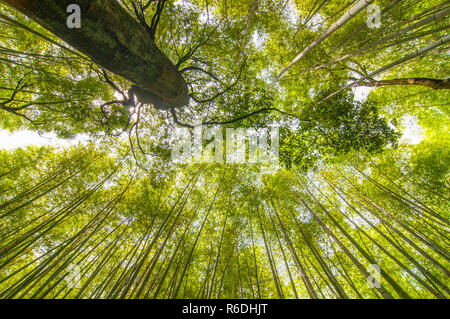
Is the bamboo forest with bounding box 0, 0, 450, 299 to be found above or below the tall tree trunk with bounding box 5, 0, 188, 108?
above

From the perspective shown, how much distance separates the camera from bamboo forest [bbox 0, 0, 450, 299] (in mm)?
3320

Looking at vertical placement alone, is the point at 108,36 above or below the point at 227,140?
below

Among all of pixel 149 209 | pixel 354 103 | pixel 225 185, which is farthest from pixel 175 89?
pixel 354 103

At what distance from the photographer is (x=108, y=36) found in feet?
4.93

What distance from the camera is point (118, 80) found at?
3.84 meters

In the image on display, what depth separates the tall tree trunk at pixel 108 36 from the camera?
3.85 ft

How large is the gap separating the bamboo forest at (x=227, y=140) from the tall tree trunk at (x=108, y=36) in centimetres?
51

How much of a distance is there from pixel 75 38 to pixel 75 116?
2978 mm

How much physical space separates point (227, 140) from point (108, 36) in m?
2.90

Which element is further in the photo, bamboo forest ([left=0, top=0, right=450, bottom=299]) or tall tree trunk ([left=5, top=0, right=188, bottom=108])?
bamboo forest ([left=0, top=0, right=450, bottom=299])

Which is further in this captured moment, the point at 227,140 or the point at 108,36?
the point at 227,140

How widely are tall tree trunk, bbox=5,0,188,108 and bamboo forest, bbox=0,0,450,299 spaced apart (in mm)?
509

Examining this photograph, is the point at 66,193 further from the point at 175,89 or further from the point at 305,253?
the point at 305,253

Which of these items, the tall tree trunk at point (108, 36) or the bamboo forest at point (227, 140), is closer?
the tall tree trunk at point (108, 36)
